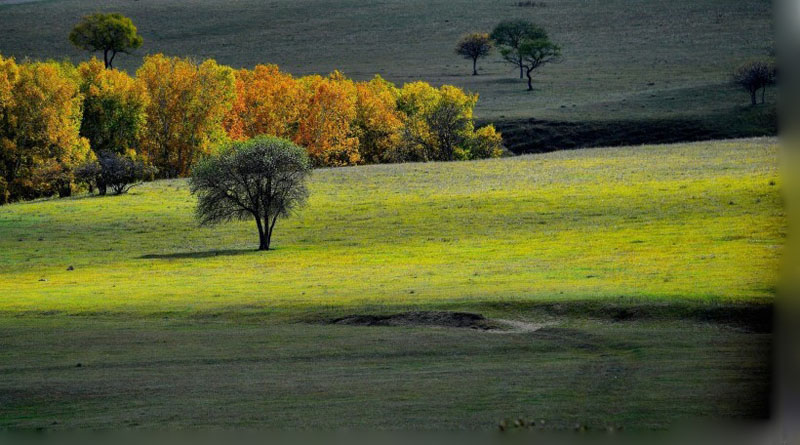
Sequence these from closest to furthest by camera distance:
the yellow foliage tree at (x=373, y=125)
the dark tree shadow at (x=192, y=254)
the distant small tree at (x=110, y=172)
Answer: the dark tree shadow at (x=192, y=254) < the distant small tree at (x=110, y=172) < the yellow foliage tree at (x=373, y=125)

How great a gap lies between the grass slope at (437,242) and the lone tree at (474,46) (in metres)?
69.2

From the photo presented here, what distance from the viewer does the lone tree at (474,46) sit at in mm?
147750

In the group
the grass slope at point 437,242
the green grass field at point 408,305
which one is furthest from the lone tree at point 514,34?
the green grass field at point 408,305

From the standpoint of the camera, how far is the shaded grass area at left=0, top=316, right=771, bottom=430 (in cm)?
1678

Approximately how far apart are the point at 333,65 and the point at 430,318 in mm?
118439

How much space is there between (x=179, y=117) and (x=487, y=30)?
7468 centimetres

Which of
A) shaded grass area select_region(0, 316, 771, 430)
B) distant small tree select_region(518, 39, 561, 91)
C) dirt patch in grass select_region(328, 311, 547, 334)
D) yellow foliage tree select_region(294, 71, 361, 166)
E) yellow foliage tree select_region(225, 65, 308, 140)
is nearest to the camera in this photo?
shaded grass area select_region(0, 316, 771, 430)

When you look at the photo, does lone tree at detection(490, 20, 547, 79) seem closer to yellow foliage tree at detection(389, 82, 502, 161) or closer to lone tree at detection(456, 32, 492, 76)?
lone tree at detection(456, 32, 492, 76)

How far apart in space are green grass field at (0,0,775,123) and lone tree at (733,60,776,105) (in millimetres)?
1835

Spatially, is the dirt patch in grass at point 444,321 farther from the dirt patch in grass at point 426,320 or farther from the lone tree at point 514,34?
the lone tree at point 514,34

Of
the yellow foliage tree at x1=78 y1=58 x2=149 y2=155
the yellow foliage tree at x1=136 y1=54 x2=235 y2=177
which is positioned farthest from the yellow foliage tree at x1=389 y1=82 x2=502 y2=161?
the yellow foliage tree at x1=78 y1=58 x2=149 y2=155

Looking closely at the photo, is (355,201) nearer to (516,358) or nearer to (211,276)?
(211,276)

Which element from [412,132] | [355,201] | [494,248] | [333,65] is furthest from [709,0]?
[494,248]

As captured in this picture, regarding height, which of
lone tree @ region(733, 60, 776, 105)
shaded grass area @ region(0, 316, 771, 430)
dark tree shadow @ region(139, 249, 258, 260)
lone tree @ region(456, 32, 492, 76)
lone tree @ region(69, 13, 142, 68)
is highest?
lone tree @ region(69, 13, 142, 68)
